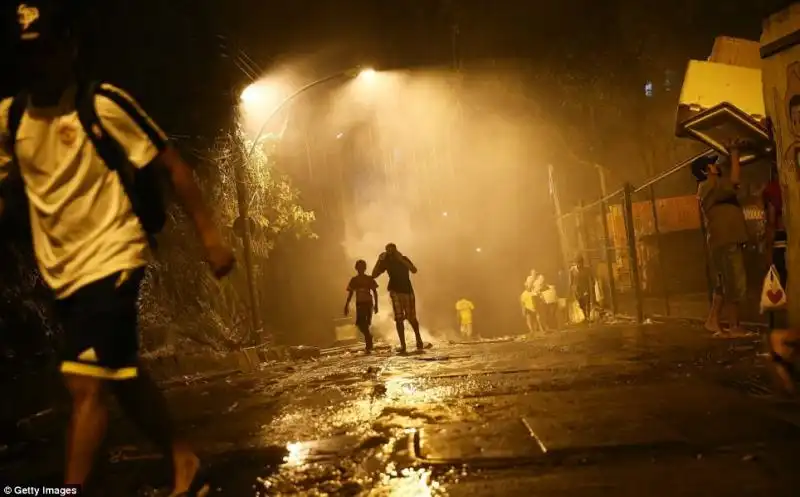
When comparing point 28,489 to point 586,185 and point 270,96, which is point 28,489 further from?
point 586,185

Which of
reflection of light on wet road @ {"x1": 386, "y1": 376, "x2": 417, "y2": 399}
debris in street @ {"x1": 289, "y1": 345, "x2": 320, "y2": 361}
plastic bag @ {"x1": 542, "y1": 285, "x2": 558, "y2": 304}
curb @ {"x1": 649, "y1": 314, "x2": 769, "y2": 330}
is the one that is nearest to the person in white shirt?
reflection of light on wet road @ {"x1": 386, "y1": 376, "x2": 417, "y2": 399}

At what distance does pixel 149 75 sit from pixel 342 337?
46.6ft

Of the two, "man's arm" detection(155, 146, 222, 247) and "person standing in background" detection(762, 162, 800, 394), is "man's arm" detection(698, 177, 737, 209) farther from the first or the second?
"man's arm" detection(155, 146, 222, 247)

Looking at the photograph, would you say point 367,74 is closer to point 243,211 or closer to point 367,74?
point 367,74

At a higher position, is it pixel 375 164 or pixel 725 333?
pixel 375 164

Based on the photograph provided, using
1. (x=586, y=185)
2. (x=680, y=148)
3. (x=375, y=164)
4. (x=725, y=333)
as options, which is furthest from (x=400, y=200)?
(x=725, y=333)

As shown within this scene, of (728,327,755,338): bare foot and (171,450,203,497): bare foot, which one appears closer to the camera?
(171,450,203,497): bare foot

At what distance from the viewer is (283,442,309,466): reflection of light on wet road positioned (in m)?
3.33

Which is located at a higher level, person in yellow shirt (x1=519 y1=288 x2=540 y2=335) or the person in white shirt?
the person in white shirt

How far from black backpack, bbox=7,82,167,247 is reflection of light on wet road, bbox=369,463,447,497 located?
1.53 metres

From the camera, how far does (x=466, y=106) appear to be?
28375mm

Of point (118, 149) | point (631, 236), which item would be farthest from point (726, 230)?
point (118, 149)

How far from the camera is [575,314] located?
16.8m

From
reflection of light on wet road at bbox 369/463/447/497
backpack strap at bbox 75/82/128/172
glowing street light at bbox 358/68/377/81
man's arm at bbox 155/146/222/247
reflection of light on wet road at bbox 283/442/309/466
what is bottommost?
reflection of light on wet road at bbox 369/463/447/497
